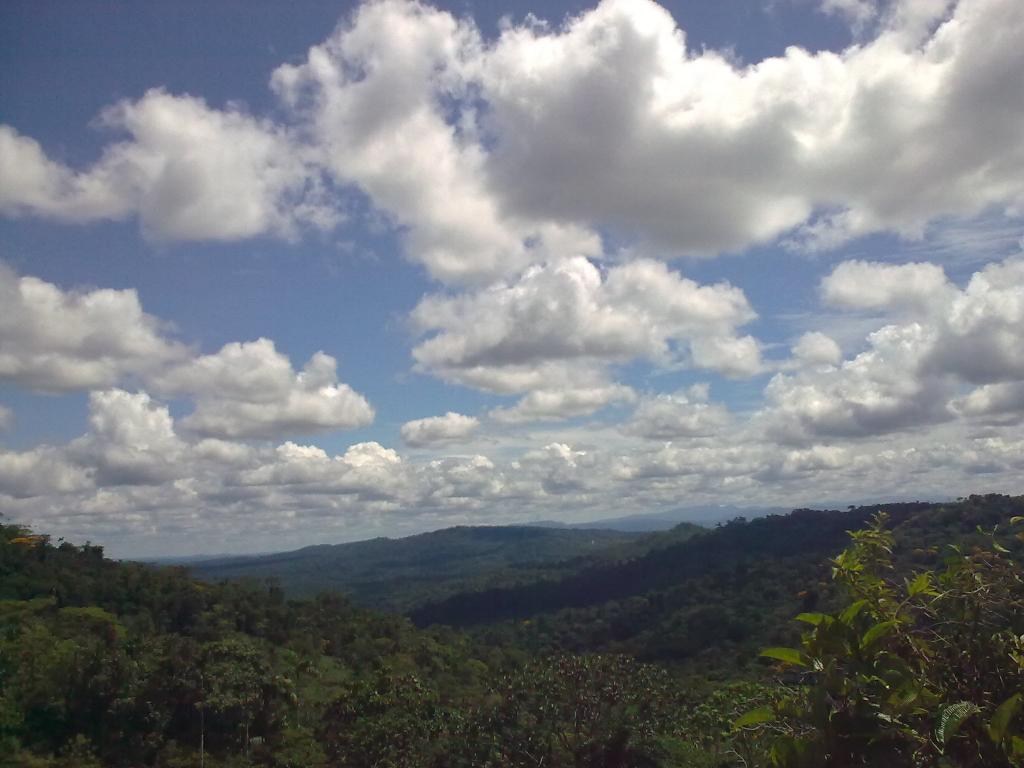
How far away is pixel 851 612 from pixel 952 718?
565 millimetres

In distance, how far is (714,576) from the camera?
125 metres

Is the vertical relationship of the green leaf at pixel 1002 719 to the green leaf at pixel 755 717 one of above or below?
above

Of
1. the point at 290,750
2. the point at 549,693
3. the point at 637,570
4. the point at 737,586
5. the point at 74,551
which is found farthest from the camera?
the point at 637,570

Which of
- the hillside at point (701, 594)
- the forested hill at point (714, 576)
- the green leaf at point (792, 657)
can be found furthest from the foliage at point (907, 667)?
the forested hill at point (714, 576)

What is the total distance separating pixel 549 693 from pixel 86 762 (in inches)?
797

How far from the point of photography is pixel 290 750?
34.1 m

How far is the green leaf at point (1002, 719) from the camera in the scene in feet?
8.50

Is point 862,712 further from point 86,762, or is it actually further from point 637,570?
point 637,570

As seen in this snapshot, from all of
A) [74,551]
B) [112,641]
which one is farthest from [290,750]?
[74,551]

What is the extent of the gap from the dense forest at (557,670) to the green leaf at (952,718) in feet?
0.06

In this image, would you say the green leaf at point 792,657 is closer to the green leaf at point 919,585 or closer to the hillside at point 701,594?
the green leaf at point 919,585

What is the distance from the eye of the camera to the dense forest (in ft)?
9.81

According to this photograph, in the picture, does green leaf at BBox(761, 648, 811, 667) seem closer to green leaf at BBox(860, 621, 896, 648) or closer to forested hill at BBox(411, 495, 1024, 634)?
green leaf at BBox(860, 621, 896, 648)

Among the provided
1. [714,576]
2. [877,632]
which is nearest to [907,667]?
[877,632]
